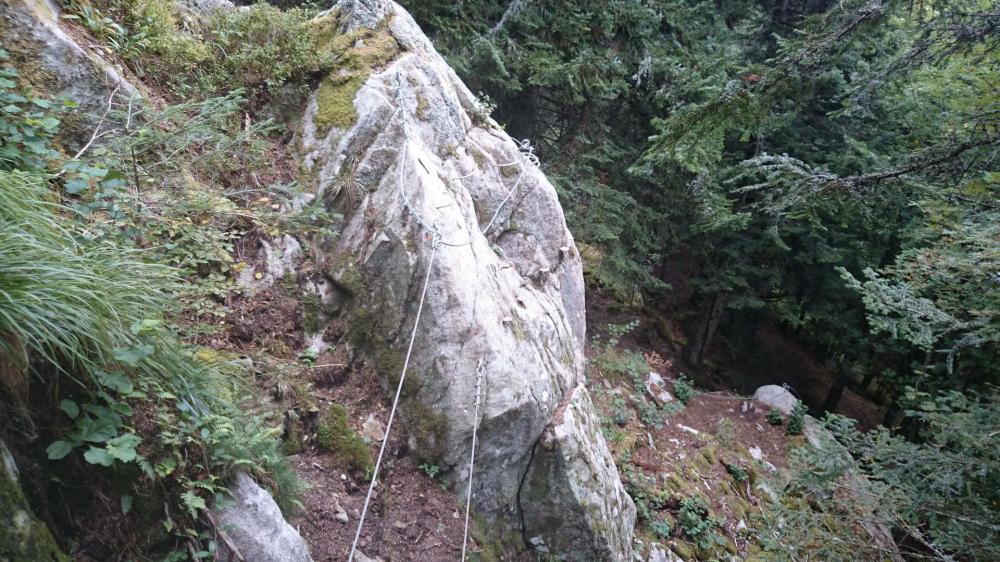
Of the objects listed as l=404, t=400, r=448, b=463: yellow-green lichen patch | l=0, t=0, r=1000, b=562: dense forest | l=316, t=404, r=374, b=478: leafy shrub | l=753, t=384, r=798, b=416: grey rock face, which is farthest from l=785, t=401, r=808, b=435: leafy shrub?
l=316, t=404, r=374, b=478: leafy shrub

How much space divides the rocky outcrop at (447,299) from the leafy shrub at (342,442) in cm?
42

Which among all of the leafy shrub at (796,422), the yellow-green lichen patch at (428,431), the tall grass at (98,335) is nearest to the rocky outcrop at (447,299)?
the yellow-green lichen patch at (428,431)

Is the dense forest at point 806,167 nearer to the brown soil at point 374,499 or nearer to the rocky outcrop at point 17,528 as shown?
the brown soil at point 374,499

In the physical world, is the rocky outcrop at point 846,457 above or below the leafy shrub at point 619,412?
above

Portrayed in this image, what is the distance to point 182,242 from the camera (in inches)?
132

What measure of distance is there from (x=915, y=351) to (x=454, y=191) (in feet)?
38.1

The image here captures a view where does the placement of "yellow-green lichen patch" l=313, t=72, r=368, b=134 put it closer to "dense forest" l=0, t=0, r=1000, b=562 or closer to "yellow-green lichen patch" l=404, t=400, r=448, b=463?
"dense forest" l=0, t=0, r=1000, b=562

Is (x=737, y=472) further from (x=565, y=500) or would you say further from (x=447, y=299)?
(x=447, y=299)

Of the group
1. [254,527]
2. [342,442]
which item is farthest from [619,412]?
[254,527]

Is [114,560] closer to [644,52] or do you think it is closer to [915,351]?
[644,52]

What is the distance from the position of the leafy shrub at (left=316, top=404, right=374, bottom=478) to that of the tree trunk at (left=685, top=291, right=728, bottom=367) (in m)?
10.5

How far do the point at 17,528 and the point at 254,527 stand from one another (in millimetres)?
912

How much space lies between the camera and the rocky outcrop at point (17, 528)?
5.08ft

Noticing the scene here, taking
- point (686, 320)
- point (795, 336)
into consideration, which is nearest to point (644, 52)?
point (686, 320)
